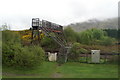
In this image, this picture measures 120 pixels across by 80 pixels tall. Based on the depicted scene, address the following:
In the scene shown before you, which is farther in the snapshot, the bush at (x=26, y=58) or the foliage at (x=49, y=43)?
the foliage at (x=49, y=43)

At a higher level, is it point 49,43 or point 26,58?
point 49,43

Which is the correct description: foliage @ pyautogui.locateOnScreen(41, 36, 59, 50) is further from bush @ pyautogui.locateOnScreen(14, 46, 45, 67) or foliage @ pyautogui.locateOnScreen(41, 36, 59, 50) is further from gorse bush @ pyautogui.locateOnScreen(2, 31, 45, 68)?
bush @ pyautogui.locateOnScreen(14, 46, 45, 67)

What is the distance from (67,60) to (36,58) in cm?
806

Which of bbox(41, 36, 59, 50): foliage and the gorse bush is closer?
the gorse bush

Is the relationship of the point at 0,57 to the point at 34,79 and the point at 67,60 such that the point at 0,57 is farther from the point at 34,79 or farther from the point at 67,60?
the point at 67,60

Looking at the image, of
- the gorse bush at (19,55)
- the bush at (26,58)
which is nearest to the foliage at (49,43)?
the gorse bush at (19,55)

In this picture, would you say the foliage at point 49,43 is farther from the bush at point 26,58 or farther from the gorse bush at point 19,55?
the bush at point 26,58

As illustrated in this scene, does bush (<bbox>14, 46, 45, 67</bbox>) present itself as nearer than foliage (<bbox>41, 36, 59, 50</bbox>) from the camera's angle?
Yes

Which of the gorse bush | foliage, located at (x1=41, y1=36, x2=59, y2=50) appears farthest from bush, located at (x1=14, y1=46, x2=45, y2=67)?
foliage, located at (x1=41, y1=36, x2=59, y2=50)

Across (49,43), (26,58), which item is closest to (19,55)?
(26,58)

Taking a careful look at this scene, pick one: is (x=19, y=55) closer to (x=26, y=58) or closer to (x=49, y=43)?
(x=26, y=58)

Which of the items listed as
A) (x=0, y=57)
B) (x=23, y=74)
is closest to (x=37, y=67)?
(x=23, y=74)

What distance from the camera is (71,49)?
25797 millimetres

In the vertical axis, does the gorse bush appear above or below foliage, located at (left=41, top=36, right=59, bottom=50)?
below
